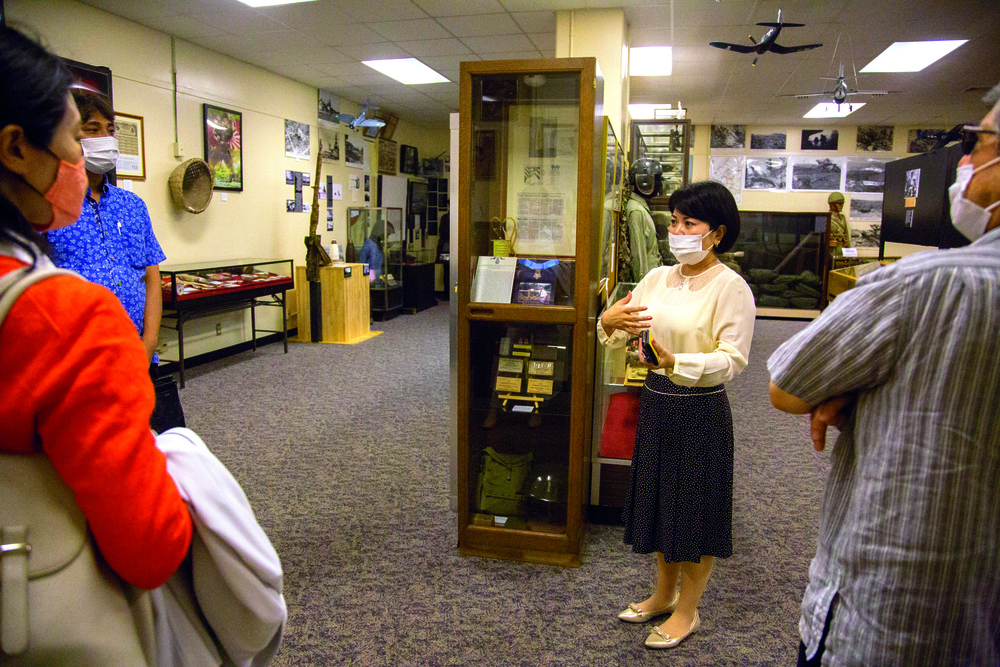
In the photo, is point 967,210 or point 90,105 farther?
point 90,105

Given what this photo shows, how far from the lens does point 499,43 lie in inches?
252

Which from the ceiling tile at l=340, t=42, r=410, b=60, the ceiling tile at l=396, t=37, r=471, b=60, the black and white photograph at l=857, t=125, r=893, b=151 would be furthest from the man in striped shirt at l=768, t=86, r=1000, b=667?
the black and white photograph at l=857, t=125, r=893, b=151

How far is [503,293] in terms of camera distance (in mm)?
2680

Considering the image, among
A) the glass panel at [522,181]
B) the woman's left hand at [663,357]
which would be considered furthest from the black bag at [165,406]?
the woman's left hand at [663,357]

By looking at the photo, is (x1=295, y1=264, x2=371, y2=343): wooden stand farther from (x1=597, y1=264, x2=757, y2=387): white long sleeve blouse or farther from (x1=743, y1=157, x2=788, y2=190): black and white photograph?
(x1=743, y1=157, x2=788, y2=190): black and white photograph

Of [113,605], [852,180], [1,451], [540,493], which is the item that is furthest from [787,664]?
[852,180]

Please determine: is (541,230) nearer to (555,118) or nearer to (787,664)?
(555,118)

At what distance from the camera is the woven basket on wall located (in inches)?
231

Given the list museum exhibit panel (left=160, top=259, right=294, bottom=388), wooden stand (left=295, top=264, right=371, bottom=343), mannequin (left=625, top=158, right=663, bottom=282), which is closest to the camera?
mannequin (left=625, top=158, right=663, bottom=282)

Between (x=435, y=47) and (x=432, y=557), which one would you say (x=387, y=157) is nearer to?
(x=435, y=47)

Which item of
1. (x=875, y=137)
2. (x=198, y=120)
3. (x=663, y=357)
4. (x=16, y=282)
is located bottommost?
(x=663, y=357)

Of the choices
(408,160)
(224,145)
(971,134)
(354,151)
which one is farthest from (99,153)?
(408,160)

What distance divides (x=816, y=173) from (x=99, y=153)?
1193cm

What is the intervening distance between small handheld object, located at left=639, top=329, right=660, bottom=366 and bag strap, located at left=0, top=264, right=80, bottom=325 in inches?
60.0
